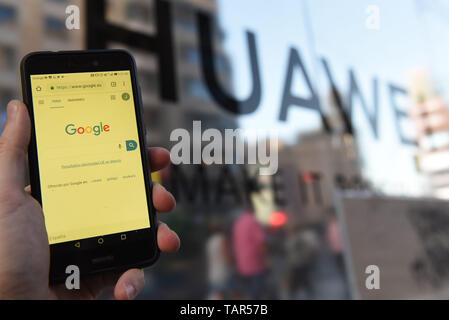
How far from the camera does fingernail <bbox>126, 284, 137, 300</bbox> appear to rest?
0.69 metres

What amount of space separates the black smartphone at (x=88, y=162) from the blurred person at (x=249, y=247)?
204cm

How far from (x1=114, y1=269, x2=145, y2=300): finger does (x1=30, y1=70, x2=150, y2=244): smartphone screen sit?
0.29ft

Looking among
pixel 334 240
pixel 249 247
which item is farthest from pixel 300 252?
Answer: pixel 249 247

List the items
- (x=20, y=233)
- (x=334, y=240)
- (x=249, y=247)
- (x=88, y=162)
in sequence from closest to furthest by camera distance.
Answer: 1. (x=20, y=233)
2. (x=88, y=162)
3. (x=249, y=247)
4. (x=334, y=240)

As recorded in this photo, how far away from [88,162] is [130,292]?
26 cm

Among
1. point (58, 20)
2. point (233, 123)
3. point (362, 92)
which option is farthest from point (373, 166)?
point (58, 20)

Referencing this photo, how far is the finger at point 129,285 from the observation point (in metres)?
0.69

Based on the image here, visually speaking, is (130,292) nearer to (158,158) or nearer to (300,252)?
(158,158)

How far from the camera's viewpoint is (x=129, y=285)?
706mm

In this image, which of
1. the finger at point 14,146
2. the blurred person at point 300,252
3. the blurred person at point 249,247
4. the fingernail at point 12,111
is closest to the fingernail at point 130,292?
the finger at point 14,146

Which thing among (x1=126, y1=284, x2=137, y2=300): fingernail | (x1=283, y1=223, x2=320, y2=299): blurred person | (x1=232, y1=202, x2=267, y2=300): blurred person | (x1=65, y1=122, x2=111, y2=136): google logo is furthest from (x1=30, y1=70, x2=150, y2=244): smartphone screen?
(x1=283, y1=223, x2=320, y2=299): blurred person

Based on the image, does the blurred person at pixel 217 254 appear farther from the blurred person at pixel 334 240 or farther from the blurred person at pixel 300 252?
the blurred person at pixel 334 240
